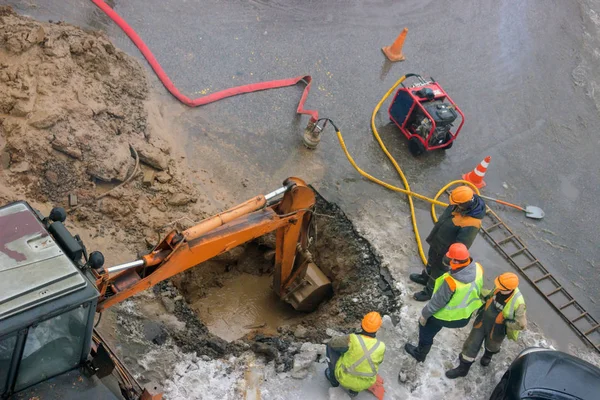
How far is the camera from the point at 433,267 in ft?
28.2

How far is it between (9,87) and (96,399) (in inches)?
214

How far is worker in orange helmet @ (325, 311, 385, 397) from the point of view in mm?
6496

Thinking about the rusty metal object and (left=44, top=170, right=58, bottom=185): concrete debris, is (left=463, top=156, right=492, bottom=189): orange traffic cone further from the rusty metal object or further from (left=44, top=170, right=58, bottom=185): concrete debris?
(left=44, top=170, right=58, bottom=185): concrete debris

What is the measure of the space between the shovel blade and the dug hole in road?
242mm

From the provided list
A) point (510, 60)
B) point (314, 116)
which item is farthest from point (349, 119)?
point (510, 60)

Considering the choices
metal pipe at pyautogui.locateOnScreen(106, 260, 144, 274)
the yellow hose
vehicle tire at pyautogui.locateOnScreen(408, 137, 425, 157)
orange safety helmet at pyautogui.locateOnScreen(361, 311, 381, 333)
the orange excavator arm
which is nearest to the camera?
metal pipe at pyautogui.locateOnScreen(106, 260, 144, 274)

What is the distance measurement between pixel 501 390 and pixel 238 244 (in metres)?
3.67

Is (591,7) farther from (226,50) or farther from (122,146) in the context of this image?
(122,146)

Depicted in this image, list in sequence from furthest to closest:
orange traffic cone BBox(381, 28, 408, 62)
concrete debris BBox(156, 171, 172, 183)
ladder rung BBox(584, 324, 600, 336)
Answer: orange traffic cone BBox(381, 28, 408, 62), concrete debris BBox(156, 171, 172, 183), ladder rung BBox(584, 324, 600, 336)

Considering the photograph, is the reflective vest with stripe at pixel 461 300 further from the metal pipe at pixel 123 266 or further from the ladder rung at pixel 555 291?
the metal pipe at pixel 123 266

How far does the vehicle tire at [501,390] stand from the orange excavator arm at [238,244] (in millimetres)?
2776

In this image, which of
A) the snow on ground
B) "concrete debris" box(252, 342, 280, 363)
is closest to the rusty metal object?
the snow on ground

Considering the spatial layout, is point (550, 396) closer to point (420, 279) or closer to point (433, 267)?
point (433, 267)

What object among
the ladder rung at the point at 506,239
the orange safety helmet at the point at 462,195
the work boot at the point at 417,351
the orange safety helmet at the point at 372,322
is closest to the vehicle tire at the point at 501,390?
the work boot at the point at 417,351
